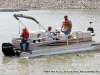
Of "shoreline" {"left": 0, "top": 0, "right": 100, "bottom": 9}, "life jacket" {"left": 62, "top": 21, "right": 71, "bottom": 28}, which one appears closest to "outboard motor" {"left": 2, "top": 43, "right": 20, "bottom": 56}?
"life jacket" {"left": 62, "top": 21, "right": 71, "bottom": 28}

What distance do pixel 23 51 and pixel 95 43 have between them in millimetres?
5246

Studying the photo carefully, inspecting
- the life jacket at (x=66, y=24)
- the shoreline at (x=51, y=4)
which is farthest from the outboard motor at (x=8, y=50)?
the shoreline at (x=51, y=4)

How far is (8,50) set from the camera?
20.8 m

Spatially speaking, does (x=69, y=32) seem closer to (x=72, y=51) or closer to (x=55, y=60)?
(x=72, y=51)

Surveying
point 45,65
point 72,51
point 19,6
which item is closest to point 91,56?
point 72,51

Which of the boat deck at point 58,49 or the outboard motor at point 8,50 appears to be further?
the boat deck at point 58,49

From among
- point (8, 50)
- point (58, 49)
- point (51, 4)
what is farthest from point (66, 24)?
point (51, 4)

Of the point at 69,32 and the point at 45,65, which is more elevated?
the point at 69,32

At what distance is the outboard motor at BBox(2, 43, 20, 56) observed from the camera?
67.8 feet

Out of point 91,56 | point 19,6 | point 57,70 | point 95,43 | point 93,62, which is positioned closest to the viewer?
point 57,70

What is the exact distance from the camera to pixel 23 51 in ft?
68.8

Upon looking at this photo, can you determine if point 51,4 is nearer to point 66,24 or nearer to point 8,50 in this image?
point 66,24

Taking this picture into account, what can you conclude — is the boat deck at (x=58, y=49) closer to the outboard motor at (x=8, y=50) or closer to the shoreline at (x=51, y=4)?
the outboard motor at (x=8, y=50)

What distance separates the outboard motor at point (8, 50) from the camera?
67.8 feet
